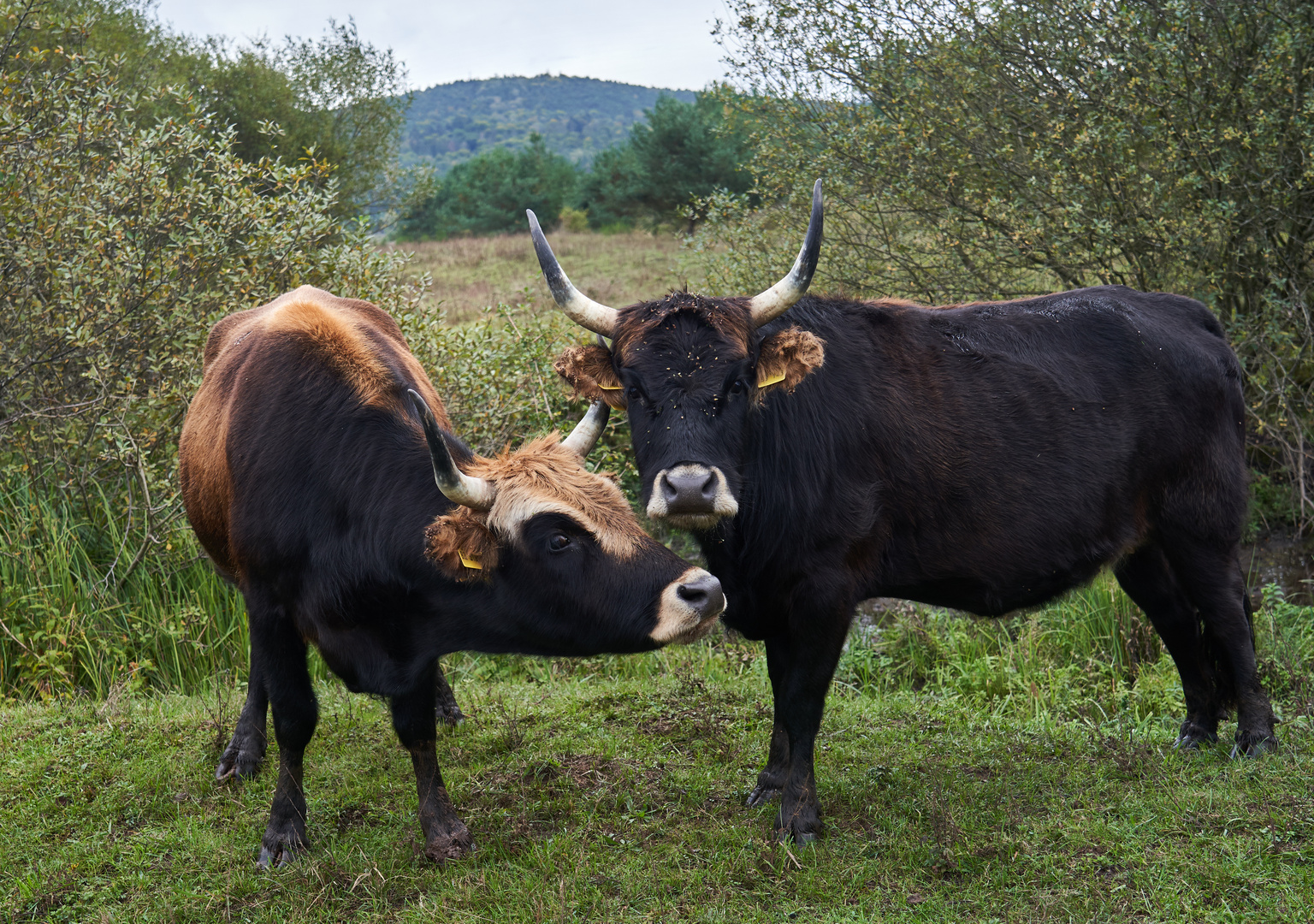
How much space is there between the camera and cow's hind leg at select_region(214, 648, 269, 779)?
5.24m

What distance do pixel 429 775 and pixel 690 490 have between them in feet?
5.41

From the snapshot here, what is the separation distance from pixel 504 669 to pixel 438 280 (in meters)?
19.2

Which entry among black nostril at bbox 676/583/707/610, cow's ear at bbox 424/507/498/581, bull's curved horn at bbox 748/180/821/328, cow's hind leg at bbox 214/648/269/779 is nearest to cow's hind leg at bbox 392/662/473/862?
cow's ear at bbox 424/507/498/581

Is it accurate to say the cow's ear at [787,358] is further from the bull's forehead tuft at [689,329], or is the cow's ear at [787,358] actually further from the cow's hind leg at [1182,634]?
the cow's hind leg at [1182,634]

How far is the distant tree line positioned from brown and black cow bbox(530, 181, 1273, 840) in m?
20.5

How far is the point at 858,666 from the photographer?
7359 mm

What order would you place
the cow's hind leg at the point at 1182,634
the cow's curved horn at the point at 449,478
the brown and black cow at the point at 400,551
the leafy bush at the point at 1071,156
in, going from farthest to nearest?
the leafy bush at the point at 1071,156, the cow's hind leg at the point at 1182,634, the brown and black cow at the point at 400,551, the cow's curved horn at the point at 449,478

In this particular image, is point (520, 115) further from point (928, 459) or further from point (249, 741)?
point (928, 459)

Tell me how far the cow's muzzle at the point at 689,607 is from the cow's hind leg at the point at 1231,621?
275 cm

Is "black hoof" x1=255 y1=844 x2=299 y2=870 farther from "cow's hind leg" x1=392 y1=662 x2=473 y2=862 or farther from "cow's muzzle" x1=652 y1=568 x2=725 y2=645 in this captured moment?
"cow's muzzle" x1=652 y1=568 x2=725 y2=645

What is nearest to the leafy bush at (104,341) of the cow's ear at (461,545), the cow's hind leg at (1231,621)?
the cow's ear at (461,545)

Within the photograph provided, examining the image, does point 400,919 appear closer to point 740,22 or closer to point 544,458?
point 544,458

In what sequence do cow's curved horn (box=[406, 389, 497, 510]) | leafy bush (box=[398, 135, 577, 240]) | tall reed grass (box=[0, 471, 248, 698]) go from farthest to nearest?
leafy bush (box=[398, 135, 577, 240]) < tall reed grass (box=[0, 471, 248, 698]) < cow's curved horn (box=[406, 389, 497, 510])

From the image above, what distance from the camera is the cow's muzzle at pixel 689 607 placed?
12.4 feet
